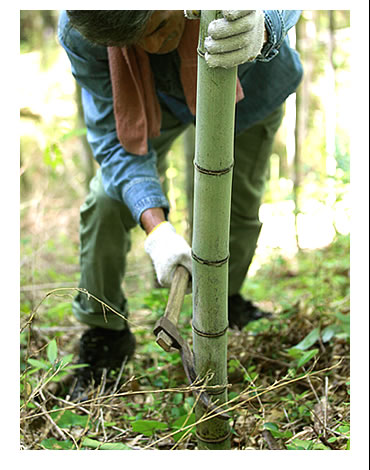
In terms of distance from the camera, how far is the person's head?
153 cm

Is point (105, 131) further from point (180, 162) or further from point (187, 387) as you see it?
point (180, 162)

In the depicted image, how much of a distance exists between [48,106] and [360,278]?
409 cm

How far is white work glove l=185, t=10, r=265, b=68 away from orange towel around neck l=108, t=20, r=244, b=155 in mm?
649

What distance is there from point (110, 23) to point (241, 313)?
1.76m

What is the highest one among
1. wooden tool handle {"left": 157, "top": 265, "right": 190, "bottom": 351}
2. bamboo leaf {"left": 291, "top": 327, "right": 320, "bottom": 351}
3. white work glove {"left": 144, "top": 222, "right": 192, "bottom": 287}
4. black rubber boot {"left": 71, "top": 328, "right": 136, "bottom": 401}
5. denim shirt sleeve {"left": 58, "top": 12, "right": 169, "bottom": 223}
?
denim shirt sleeve {"left": 58, "top": 12, "right": 169, "bottom": 223}

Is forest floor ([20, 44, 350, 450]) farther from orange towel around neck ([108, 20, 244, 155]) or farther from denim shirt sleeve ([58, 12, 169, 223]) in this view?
orange towel around neck ([108, 20, 244, 155])

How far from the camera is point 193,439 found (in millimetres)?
1782

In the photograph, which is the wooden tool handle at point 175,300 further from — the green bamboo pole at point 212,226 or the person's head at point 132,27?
the person's head at point 132,27

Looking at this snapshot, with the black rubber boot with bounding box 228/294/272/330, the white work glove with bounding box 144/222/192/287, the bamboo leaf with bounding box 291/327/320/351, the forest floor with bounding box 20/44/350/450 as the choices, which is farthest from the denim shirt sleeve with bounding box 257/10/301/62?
the black rubber boot with bounding box 228/294/272/330

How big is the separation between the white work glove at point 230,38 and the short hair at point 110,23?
0.46m

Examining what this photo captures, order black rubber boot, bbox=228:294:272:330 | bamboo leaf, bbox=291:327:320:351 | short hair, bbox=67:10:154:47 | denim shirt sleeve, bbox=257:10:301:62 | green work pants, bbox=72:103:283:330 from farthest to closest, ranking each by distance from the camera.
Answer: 1. black rubber boot, bbox=228:294:272:330
2. green work pants, bbox=72:103:283:330
3. bamboo leaf, bbox=291:327:320:351
4. short hair, bbox=67:10:154:47
5. denim shirt sleeve, bbox=257:10:301:62

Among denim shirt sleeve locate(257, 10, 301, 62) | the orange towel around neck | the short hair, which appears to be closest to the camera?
denim shirt sleeve locate(257, 10, 301, 62)

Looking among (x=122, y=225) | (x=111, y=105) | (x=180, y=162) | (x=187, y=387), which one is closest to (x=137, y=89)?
(x=111, y=105)
